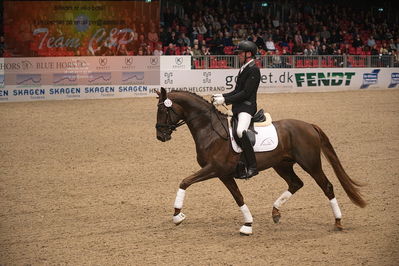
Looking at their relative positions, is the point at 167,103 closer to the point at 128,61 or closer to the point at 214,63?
the point at 128,61

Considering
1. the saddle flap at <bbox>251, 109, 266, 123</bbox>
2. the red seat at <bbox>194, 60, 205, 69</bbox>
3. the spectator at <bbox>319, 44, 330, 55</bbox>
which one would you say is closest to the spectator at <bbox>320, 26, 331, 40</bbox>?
the spectator at <bbox>319, 44, 330, 55</bbox>

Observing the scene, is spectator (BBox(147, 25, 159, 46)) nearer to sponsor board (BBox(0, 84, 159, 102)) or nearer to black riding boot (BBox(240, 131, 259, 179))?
sponsor board (BBox(0, 84, 159, 102))

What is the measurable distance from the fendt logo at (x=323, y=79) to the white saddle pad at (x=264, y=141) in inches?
750

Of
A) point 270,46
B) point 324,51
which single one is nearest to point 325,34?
point 324,51

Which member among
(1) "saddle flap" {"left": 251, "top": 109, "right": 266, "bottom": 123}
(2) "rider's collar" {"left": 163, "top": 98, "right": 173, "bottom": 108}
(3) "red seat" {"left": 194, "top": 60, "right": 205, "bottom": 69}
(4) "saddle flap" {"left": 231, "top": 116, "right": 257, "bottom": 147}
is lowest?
(4) "saddle flap" {"left": 231, "top": 116, "right": 257, "bottom": 147}

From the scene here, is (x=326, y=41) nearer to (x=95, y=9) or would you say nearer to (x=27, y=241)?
(x=95, y=9)

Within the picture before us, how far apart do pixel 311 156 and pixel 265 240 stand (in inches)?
56.6

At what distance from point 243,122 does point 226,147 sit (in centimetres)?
43

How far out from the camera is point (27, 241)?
7348 mm

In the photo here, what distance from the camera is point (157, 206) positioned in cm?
916

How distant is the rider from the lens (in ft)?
25.5

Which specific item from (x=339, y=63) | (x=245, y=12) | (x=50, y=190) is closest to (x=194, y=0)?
(x=245, y=12)

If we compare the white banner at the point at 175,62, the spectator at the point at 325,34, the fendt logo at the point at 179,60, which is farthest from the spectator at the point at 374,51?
the fendt logo at the point at 179,60

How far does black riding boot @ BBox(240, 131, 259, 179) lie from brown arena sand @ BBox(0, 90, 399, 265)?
34.1 inches
